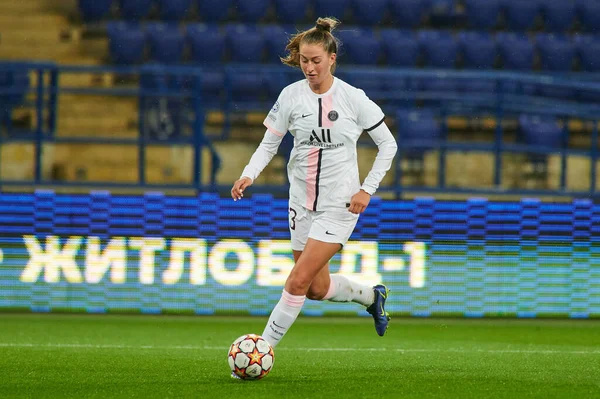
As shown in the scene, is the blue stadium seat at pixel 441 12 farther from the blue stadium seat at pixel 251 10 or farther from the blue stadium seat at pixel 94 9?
the blue stadium seat at pixel 94 9

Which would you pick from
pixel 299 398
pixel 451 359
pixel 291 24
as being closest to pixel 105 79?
pixel 291 24

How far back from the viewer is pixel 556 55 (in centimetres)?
1497

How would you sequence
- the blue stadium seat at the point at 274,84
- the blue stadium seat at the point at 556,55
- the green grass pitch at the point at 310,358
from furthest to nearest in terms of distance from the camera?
the blue stadium seat at the point at 556,55, the blue stadium seat at the point at 274,84, the green grass pitch at the point at 310,358

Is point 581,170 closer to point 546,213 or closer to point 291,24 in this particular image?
point 546,213

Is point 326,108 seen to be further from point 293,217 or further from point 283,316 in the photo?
point 283,316

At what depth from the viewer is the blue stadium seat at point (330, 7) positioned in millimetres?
15398

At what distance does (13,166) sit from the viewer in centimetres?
1121

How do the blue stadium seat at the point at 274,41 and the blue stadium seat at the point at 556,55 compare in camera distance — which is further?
the blue stadium seat at the point at 556,55

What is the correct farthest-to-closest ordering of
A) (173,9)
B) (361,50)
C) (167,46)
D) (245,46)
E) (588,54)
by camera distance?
(173,9) → (588,54) → (361,50) → (245,46) → (167,46)

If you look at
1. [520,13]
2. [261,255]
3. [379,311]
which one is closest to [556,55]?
[520,13]

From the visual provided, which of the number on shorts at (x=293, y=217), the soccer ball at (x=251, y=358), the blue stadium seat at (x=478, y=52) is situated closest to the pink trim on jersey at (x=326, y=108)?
the number on shorts at (x=293, y=217)

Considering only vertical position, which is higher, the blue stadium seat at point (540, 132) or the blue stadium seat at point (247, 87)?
the blue stadium seat at point (247, 87)

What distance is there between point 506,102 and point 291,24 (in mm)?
4629

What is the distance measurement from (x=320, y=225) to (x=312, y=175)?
28 cm
